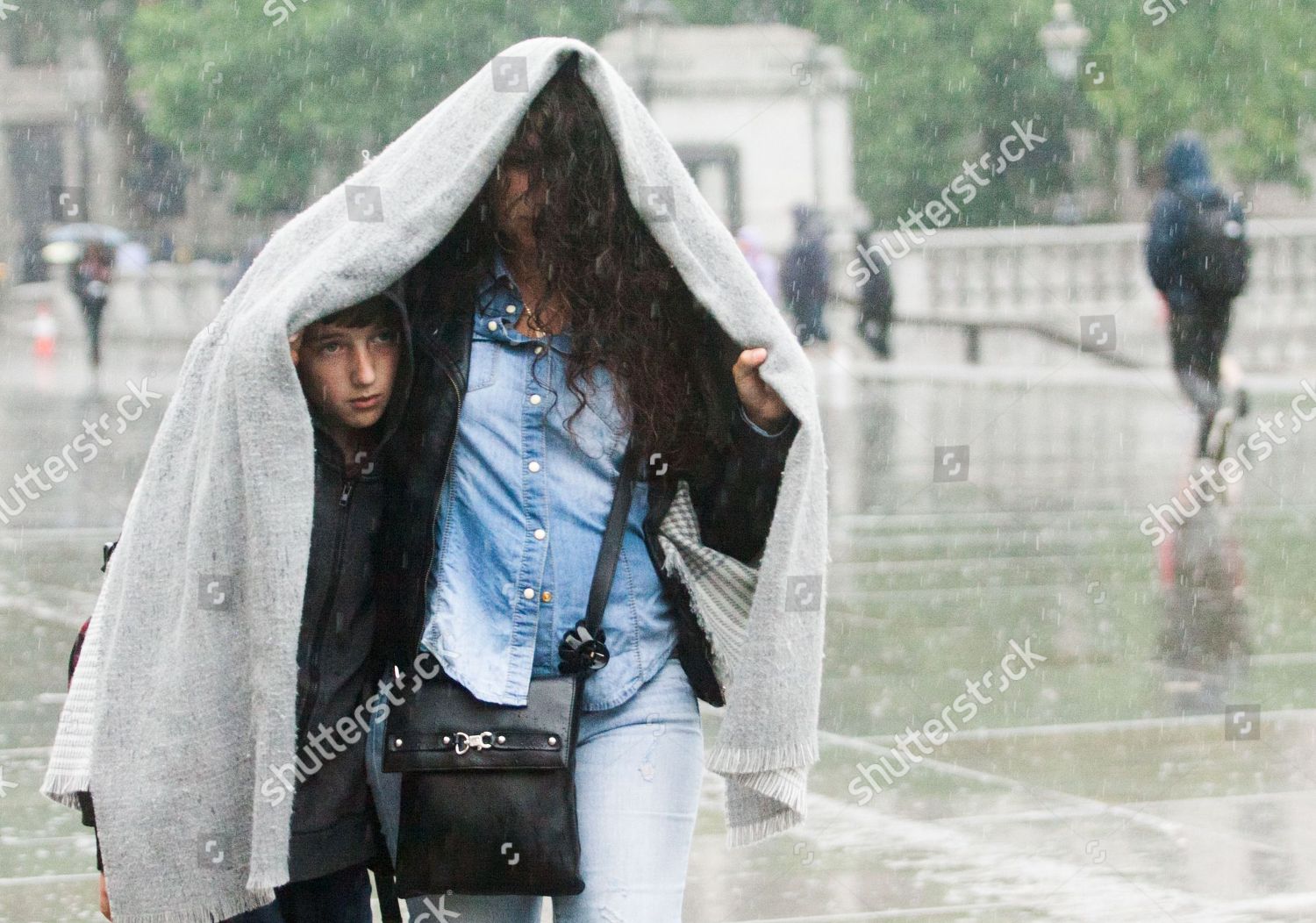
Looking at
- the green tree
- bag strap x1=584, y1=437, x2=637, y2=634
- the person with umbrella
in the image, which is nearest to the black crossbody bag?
bag strap x1=584, y1=437, x2=637, y2=634

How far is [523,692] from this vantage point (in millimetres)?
2551

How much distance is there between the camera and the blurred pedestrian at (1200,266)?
12289 millimetres

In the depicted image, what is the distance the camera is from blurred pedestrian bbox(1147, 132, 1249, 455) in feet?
40.3

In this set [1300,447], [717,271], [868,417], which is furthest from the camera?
[868,417]

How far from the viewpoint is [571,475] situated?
2.67m

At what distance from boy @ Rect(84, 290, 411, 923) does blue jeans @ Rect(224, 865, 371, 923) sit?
0.45ft

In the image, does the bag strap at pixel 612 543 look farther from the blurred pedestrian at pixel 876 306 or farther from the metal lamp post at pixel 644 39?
the metal lamp post at pixel 644 39

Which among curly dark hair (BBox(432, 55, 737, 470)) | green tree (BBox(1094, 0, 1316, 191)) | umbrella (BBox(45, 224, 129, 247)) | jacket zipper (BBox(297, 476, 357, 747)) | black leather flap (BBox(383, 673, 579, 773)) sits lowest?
black leather flap (BBox(383, 673, 579, 773))

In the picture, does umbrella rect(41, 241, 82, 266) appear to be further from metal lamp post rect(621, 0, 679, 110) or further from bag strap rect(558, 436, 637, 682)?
bag strap rect(558, 436, 637, 682)

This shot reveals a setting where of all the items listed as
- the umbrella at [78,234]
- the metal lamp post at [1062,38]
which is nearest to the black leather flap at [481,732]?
the metal lamp post at [1062,38]

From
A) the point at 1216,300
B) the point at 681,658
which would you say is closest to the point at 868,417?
the point at 1216,300

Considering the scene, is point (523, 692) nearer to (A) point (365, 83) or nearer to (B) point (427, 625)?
(B) point (427, 625)

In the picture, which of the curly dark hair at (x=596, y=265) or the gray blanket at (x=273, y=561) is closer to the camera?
the gray blanket at (x=273, y=561)

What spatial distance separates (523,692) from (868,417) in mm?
15337
